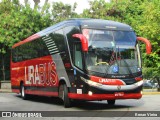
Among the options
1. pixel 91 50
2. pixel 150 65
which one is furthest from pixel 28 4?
pixel 91 50

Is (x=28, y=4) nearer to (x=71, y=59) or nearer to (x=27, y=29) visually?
(x=27, y=29)

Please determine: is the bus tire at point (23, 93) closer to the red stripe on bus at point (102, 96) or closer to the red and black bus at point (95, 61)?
the red and black bus at point (95, 61)

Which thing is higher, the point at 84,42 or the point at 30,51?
the point at 84,42

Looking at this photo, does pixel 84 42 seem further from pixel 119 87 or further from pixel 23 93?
Answer: pixel 23 93

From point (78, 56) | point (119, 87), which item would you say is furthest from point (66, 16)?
point (119, 87)

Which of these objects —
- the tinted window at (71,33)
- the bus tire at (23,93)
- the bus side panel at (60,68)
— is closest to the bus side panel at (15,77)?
the bus tire at (23,93)

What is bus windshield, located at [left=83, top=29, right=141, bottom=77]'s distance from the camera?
45.1 ft

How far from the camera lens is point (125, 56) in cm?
1422

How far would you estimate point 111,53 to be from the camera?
14023 mm

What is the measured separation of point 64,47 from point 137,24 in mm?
22953

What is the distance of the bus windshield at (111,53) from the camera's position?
13758mm

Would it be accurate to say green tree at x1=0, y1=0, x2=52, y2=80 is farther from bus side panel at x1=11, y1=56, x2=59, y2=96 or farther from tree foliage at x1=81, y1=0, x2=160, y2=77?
bus side panel at x1=11, y1=56, x2=59, y2=96

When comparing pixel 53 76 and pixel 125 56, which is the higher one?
pixel 125 56

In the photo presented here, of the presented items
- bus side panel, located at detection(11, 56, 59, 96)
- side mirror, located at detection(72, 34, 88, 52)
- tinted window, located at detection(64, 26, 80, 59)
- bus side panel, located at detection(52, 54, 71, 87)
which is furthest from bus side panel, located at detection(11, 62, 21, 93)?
side mirror, located at detection(72, 34, 88, 52)
